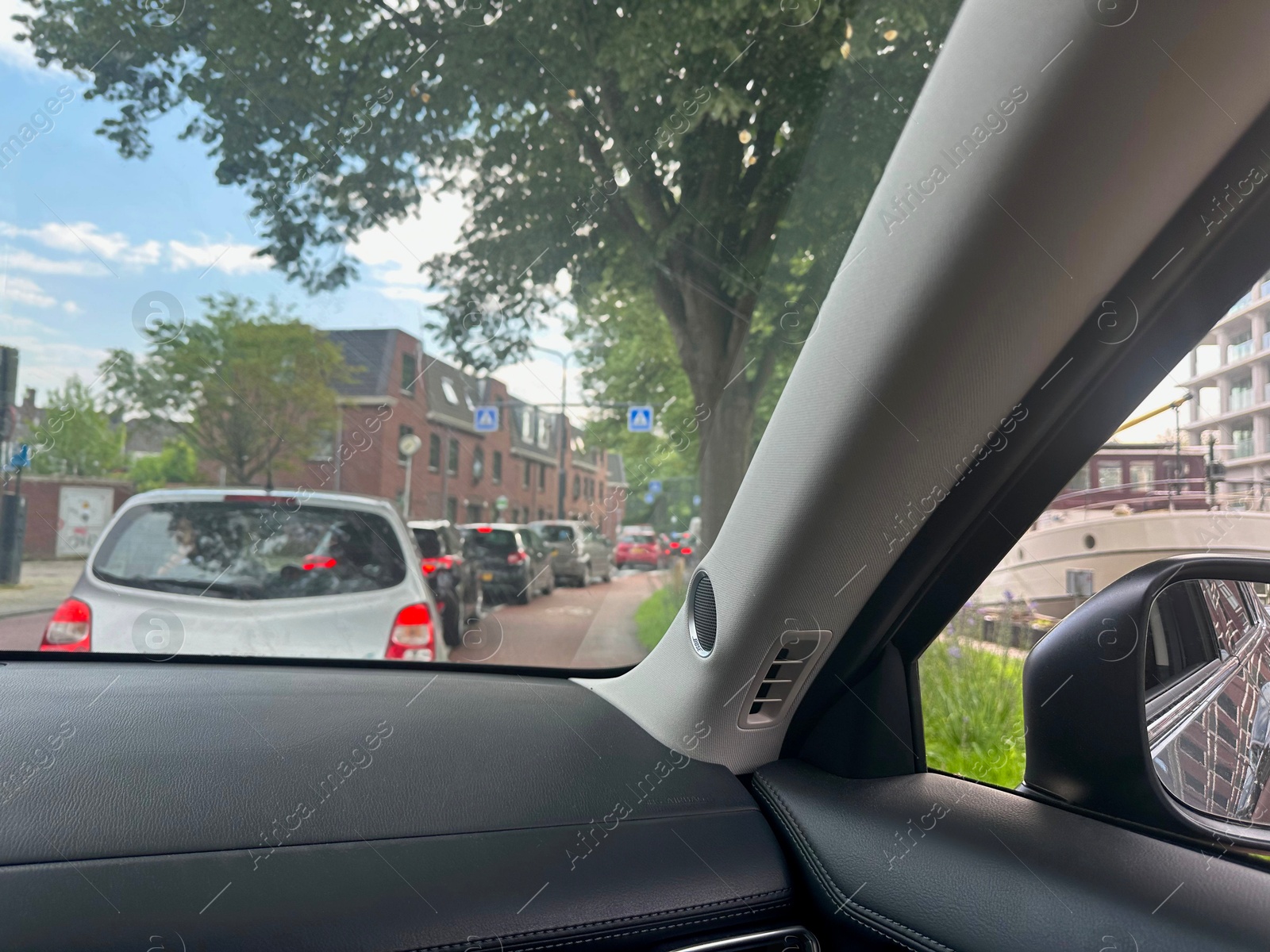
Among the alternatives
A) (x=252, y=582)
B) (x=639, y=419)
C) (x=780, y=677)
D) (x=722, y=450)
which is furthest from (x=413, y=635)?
(x=780, y=677)

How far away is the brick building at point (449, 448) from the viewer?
2.89 m

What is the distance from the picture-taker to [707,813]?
5.14 ft

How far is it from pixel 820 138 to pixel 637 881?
7.20ft

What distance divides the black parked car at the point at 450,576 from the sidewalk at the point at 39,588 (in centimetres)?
132

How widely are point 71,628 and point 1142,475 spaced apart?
3.05 meters

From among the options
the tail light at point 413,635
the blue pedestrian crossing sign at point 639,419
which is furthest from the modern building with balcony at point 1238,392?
the tail light at point 413,635

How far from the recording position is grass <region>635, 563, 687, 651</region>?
6.70 feet

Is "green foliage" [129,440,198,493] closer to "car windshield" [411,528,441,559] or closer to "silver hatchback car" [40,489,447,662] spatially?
"silver hatchback car" [40,489,447,662]

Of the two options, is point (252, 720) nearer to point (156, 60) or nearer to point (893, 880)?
point (893, 880)

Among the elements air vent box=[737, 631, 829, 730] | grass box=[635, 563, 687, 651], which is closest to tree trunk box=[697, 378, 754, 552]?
grass box=[635, 563, 687, 651]

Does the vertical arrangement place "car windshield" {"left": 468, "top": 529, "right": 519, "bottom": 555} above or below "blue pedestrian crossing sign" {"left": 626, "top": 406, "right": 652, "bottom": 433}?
below

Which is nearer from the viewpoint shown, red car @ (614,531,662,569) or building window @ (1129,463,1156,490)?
building window @ (1129,463,1156,490)

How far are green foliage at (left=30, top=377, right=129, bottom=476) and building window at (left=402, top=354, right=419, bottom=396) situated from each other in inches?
42.7

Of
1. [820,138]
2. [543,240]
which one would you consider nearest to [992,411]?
[820,138]
